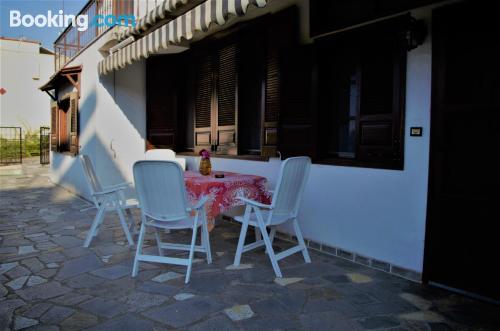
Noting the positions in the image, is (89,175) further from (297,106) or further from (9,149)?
(9,149)

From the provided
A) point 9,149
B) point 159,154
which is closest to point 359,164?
point 159,154

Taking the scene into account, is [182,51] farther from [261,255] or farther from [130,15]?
[261,255]

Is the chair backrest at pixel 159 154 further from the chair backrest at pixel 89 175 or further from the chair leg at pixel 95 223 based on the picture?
the chair leg at pixel 95 223

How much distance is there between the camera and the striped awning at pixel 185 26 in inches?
144

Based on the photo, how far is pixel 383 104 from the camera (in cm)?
405

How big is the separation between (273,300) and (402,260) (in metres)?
1.53

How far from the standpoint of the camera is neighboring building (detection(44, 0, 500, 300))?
10.9ft

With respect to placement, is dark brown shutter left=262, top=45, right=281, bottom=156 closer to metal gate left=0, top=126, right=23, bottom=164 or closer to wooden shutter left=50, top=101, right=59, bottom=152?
wooden shutter left=50, top=101, right=59, bottom=152

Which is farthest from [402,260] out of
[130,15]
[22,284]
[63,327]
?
[130,15]

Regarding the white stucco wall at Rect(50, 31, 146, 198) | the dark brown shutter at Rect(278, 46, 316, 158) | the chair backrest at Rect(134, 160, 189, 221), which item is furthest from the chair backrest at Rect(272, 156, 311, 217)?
the white stucco wall at Rect(50, 31, 146, 198)

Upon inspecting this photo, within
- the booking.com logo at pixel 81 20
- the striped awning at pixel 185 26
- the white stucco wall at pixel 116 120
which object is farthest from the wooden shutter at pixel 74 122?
the striped awning at pixel 185 26

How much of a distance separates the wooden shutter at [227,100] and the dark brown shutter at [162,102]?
4.83 ft

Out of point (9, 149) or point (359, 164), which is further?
point (9, 149)

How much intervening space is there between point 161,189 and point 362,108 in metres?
2.44
